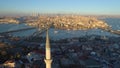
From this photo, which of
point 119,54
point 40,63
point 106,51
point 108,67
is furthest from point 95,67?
point 106,51

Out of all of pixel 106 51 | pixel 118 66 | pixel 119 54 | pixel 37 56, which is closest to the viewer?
pixel 118 66

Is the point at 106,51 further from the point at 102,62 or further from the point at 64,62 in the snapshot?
the point at 64,62

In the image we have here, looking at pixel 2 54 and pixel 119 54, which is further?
pixel 119 54

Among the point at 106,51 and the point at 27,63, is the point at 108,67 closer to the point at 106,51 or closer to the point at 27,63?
the point at 27,63

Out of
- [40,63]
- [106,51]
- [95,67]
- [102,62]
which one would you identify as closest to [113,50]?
[106,51]

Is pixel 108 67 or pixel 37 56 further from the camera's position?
pixel 37 56

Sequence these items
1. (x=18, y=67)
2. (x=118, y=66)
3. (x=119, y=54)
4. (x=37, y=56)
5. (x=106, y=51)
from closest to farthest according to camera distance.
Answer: (x=18, y=67) → (x=118, y=66) → (x=37, y=56) → (x=119, y=54) → (x=106, y=51)

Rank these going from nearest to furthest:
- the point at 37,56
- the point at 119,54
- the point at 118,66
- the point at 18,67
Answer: the point at 18,67 < the point at 118,66 < the point at 37,56 < the point at 119,54

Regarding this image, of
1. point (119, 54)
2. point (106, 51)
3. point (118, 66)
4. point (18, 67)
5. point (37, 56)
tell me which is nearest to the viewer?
point (18, 67)
